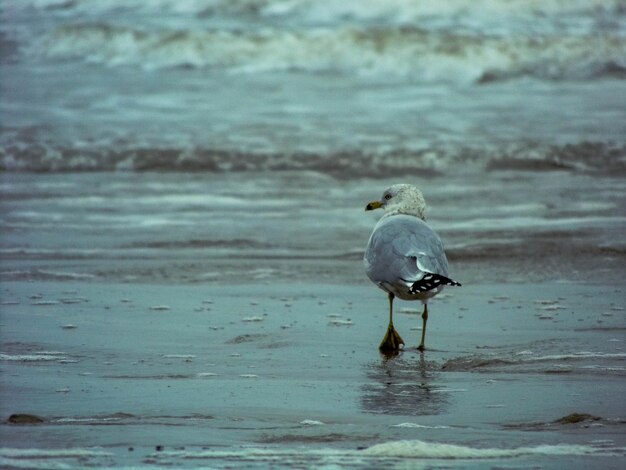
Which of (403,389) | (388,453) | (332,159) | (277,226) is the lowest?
(388,453)

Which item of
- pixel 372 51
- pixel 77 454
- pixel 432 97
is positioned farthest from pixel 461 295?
pixel 372 51

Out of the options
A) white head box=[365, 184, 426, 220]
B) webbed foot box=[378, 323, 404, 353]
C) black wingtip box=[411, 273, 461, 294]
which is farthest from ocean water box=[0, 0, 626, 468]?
white head box=[365, 184, 426, 220]

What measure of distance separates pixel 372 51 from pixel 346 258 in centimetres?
1292

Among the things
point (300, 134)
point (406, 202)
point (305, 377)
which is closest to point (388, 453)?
point (305, 377)

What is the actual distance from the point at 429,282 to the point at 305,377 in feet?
3.09

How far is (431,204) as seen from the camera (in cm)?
1087

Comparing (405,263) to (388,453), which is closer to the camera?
(388,453)

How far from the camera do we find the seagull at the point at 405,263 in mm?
5625

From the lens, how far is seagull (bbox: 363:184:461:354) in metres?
5.62

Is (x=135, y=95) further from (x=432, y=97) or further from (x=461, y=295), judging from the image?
(x=461, y=295)

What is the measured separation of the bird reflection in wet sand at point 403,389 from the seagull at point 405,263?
0.33m

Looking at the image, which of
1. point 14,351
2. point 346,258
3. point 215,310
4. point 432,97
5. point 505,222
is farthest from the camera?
point 432,97

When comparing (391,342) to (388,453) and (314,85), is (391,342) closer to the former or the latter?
(388,453)

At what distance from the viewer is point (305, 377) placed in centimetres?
492
